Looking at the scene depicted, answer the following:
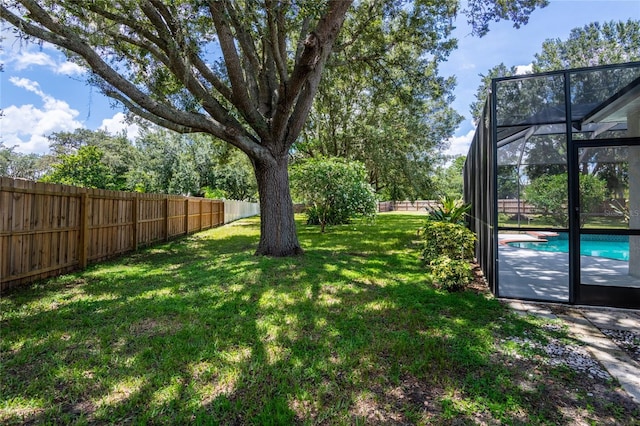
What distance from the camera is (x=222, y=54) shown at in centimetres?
607

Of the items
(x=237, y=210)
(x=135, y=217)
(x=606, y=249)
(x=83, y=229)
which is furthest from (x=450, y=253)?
(x=237, y=210)

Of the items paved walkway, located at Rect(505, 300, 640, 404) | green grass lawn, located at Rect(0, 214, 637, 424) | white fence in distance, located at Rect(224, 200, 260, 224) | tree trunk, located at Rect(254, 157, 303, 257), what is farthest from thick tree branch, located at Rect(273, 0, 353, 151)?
white fence in distance, located at Rect(224, 200, 260, 224)

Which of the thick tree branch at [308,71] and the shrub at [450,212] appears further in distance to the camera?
the shrub at [450,212]

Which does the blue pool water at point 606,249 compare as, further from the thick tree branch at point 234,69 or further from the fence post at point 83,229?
the fence post at point 83,229

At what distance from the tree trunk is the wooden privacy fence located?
305 cm

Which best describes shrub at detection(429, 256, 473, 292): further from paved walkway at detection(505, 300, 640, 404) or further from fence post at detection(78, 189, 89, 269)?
fence post at detection(78, 189, 89, 269)

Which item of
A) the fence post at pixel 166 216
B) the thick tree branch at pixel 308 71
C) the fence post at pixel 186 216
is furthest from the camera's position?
the fence post at pixel 186 216

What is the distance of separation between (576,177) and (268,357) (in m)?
4.28

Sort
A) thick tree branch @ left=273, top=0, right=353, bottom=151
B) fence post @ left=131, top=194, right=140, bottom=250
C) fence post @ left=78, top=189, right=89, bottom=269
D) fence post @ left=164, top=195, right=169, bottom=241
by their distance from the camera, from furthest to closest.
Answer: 1. fence post @ left=164, top=195, right=169, bottom=241
2. fence post @ left=131, top=194, right=140, bottom=250
3. fence post @ left=78, top=189, right=89, bottom=269
4. thick tree branch @ left=273, top=0, right=353, bottom=151

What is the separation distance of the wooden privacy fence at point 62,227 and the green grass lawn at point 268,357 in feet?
1.33

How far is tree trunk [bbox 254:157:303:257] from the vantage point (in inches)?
253

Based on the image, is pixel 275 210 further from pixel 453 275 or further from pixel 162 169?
pixel 162 169

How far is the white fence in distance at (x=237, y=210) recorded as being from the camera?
56.5 ft

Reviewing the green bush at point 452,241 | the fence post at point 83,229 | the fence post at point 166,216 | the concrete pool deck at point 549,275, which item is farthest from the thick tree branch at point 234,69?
the concrete pool deck at point 549,275
